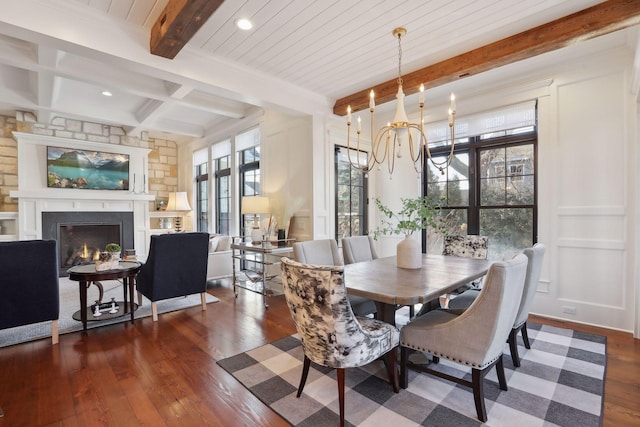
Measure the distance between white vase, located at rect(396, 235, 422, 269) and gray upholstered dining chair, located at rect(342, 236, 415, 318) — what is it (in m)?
0.66

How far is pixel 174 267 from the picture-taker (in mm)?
3443

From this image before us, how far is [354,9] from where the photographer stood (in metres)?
2.46

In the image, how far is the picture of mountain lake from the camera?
579 cm

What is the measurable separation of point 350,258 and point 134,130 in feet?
18.4

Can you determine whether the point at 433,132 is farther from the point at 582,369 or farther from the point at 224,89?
the point at 582,369

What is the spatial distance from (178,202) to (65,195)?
200 centimetres

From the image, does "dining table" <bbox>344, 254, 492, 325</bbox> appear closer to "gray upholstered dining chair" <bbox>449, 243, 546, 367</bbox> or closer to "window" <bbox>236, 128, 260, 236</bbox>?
"gray upholstered dining chair" <bbox>449, 243, 546, 367</bbox>

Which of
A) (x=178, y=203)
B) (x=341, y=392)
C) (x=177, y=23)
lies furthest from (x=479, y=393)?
(x=178, y=203)

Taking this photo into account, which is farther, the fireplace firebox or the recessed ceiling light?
the fireplace firebox

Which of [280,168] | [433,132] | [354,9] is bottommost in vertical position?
[280,168]

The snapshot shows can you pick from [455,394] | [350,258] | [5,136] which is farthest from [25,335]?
[5,136]

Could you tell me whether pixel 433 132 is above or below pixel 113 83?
below

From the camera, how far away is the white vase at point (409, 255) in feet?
8.64

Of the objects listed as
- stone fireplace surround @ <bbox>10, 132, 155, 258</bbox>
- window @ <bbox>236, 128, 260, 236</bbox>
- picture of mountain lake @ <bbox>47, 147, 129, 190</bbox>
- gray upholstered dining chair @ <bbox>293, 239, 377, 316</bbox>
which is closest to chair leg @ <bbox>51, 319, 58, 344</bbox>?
gray upholstered dining chair @ <bbox>293, 239, 377, 316</bbox>
